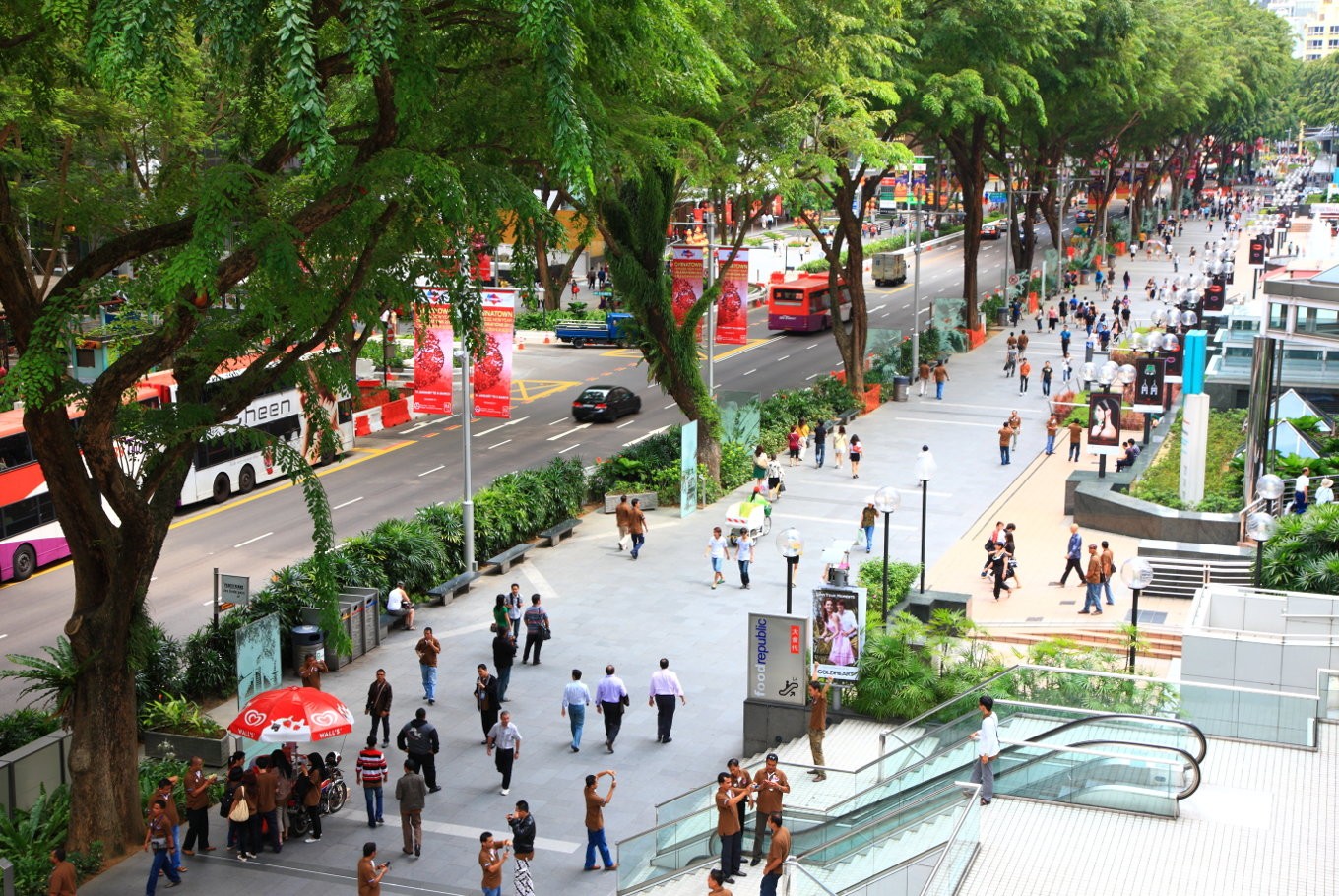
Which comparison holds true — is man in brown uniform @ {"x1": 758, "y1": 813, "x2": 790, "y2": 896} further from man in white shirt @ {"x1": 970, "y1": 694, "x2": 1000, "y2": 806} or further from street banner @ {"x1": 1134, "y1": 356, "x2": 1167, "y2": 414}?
street banner @ {"x1": 1134, "y1": 356, "x2": 1167, "y2": 414}

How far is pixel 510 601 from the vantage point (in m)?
26.4

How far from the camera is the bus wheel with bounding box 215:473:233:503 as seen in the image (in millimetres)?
38000

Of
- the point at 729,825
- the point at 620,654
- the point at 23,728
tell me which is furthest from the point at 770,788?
the point at 23,728

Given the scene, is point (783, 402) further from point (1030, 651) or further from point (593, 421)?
point (1030, 651)

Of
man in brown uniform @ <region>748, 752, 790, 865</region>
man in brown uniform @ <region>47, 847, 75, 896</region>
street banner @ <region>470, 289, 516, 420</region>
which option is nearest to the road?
street banner @ <region>470, 289, 516, 420</region>

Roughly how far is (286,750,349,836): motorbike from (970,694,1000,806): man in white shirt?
324 inches

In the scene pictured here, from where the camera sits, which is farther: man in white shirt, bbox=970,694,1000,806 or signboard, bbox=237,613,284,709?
signboard, bbox=237,613,284,709

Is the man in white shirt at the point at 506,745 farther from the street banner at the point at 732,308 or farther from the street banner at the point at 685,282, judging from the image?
the street banner at the point at 732,308

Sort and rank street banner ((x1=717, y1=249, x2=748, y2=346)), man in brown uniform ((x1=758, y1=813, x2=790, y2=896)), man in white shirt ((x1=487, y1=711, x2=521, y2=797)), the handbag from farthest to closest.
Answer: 1. street banner ((x1=717, y1=249, x2=748, y2=346))
2. man in white shirt ((x1=487, y1=711, x2=521, y2=797))
3. the handbag
4. man in brown uniform ((x1=758, y1=813, x2=790, y2=896))

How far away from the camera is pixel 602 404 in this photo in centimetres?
4806

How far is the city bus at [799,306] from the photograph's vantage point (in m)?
67.2

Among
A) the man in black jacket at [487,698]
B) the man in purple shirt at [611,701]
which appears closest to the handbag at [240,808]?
the man in black jacket at [487,698]

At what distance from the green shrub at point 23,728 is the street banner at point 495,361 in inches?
434

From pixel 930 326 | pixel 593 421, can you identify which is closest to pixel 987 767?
pixel 593 421
